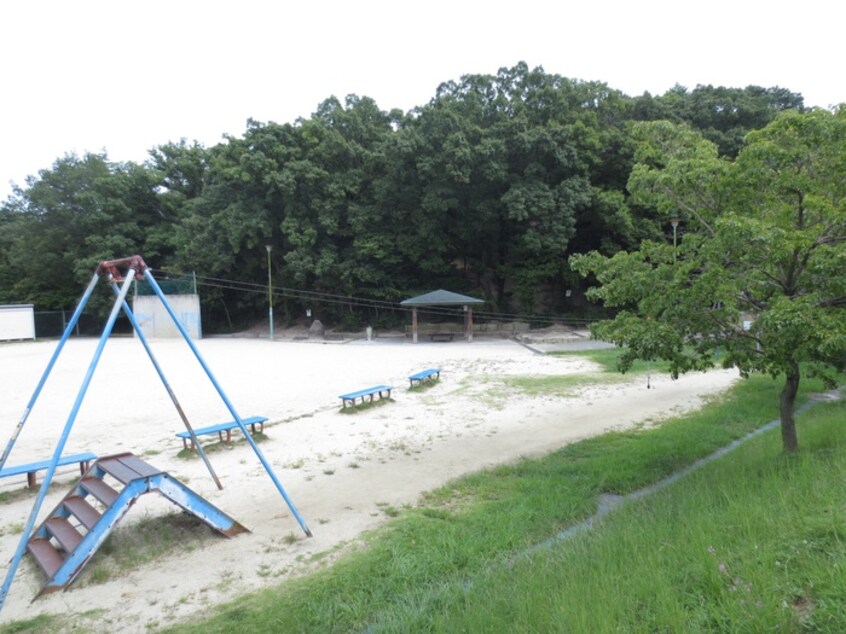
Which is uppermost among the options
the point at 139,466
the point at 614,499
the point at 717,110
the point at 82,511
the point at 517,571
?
the point at 717,110

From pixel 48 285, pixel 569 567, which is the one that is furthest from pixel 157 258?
pixel 569 567

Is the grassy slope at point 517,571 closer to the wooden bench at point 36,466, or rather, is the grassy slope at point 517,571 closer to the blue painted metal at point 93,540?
the blue painted metal at point 93,540

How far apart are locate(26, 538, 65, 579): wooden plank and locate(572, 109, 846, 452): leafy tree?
6108 millimetres

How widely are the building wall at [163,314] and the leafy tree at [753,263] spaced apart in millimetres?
34599

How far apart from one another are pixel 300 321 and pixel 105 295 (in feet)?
55.6

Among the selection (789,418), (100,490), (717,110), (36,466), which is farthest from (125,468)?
(717,110)

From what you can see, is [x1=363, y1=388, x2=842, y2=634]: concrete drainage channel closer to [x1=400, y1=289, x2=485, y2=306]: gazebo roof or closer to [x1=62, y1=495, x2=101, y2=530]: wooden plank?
[x1=62, y1=495, x2=101, y2=530]: wooden plank

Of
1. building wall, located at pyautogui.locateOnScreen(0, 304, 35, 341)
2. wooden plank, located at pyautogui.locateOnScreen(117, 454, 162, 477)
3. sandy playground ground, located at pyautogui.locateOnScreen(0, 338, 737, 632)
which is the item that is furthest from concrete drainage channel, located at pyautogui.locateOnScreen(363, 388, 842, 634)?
building wall, located at pyautogui.locateOnScreen(0, 304, 35, 341)

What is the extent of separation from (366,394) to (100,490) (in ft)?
22.4

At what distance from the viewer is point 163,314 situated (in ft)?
121

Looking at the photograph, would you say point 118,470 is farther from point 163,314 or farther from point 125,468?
point 163,314

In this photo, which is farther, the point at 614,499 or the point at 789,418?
the point at 789,418

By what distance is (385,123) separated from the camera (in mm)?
39156

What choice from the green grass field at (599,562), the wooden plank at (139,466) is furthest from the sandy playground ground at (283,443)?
the wooden plank at (139,466)
